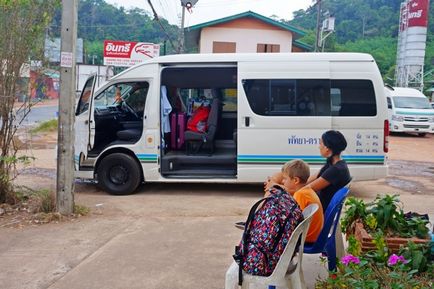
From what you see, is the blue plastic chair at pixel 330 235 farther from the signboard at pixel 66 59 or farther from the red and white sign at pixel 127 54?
the red and white sign at pixel 127 54

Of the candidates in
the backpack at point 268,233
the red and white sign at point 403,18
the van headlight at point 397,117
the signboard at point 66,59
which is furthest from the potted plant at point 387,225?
the red and white sign at point 403,18

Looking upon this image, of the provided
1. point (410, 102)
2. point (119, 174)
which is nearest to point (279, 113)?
point (119, 174)

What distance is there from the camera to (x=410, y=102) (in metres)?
21.3

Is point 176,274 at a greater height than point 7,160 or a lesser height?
lesser

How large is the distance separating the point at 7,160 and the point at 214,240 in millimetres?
3131

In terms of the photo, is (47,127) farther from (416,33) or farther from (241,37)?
(416,33)

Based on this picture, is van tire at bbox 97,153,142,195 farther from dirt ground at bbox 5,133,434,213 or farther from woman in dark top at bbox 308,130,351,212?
woman in dark top at bbox 308,130,351,212

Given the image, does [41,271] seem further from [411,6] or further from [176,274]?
[411,6]

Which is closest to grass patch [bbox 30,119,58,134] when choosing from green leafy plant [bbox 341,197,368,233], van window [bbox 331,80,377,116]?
van window [bbox 331,80,377,116]

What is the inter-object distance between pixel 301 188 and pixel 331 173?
726 mm


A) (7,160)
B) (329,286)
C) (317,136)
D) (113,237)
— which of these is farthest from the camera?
(317,136)

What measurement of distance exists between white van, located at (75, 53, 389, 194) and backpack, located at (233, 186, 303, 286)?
15.9 feet

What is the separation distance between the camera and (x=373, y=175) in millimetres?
8125

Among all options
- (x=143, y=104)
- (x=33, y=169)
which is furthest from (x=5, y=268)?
(x=33, y=169)
